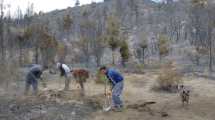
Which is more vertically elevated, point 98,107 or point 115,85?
point 115,85

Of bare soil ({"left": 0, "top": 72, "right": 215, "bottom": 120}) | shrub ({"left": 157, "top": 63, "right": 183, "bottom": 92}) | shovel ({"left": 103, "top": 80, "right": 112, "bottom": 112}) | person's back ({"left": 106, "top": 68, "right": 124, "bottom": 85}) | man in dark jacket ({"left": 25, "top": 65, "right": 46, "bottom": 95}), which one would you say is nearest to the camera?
bare soil ({"left": 0, "top": 72, "right": 215, "bottom": 120})

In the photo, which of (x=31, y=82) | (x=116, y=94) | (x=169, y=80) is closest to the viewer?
(x=116, y=94)

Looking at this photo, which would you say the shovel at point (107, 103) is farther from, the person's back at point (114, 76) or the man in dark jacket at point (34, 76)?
the man in dark jacket at point (34, 76)

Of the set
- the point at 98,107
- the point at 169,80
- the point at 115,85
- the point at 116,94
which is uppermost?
the point at 115,85

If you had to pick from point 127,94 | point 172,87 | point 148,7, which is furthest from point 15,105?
point 148,7

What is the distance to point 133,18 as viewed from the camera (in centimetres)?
7762

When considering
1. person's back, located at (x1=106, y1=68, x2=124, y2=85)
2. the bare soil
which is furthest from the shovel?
person's back, located at (x1=106, y1=68, x2=124, y2=85)

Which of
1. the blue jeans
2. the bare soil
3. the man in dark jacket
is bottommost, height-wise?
the bare soil

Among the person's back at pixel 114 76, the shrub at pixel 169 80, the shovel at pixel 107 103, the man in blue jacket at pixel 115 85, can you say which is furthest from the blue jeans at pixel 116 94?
the shrub at pixel 169 80

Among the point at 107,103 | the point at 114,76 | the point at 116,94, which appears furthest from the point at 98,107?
the point at 114,76

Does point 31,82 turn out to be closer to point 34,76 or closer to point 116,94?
point 34,76

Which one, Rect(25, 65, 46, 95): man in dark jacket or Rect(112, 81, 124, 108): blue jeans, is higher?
Rect(25, 65, 46, 95): man in dark jacket

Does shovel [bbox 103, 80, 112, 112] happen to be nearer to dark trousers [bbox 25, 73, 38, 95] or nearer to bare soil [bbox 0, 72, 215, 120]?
bare soil [bbox 0, 72, 215, 120]

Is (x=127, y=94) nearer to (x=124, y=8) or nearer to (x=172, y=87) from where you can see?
(x=172, y=87)
